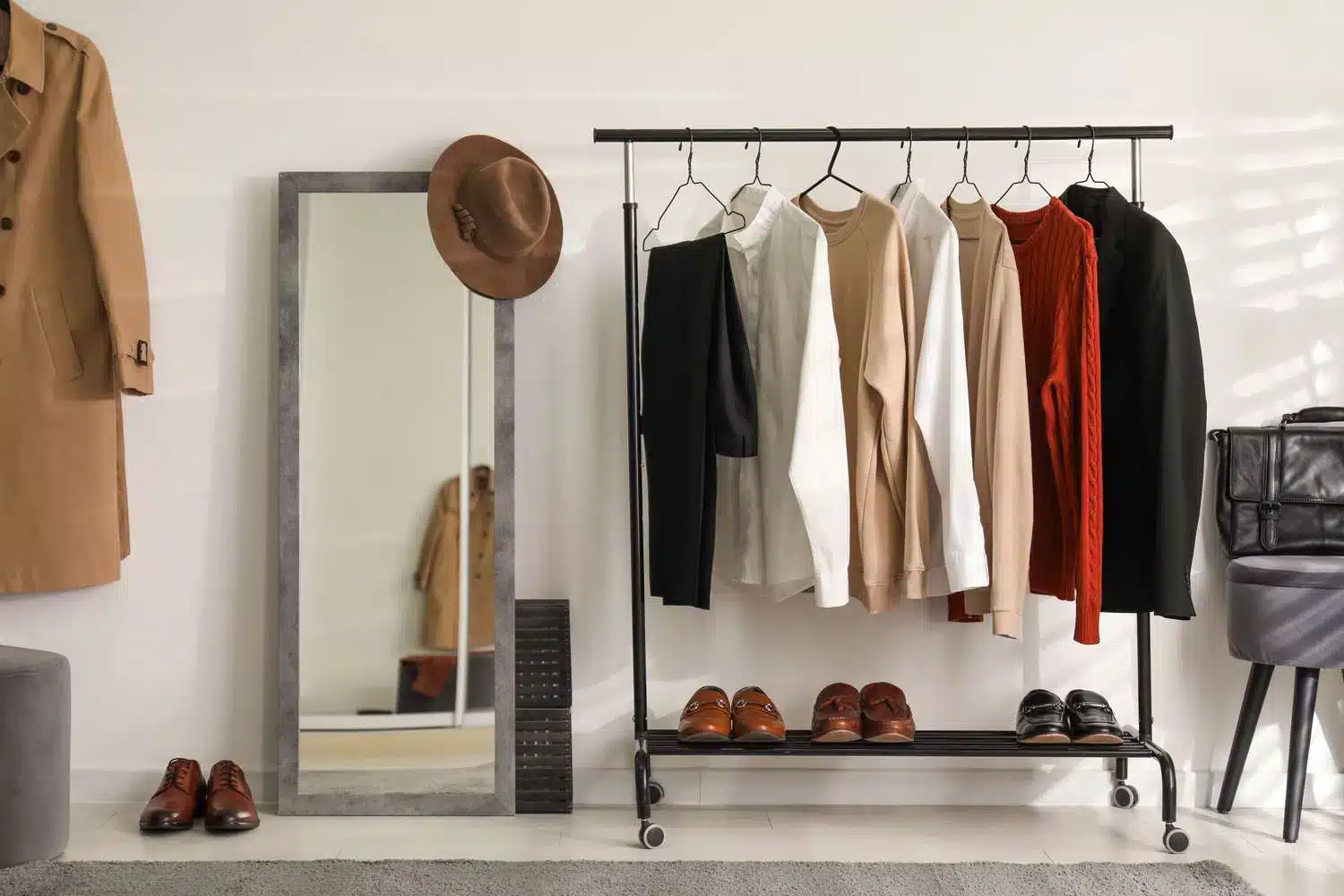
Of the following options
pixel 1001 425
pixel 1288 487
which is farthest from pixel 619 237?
pixel 1288 487

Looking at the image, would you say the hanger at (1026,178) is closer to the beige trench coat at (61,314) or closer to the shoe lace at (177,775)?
the beige trench coat at (61,314)

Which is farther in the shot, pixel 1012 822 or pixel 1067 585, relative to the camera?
pixel 1012 822

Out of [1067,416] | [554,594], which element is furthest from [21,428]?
[1067,416]

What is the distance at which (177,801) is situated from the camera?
8.45 ft

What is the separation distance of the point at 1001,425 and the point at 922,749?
2.51 feet

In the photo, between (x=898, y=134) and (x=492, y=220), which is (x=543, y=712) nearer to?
(x=492, y=220)

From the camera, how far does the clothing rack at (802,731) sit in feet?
7.99

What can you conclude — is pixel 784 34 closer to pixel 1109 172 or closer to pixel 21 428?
pixel 1109 172

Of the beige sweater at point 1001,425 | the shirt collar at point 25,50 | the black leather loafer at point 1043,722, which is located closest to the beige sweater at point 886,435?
the beige sweater at point 1001,425

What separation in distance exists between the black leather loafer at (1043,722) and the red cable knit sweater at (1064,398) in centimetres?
21

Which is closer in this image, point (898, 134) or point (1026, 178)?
point (898, 134)

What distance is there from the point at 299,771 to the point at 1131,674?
7.19 feet

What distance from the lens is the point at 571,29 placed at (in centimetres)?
285

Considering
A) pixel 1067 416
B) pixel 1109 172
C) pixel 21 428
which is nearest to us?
pixel 1067 416
